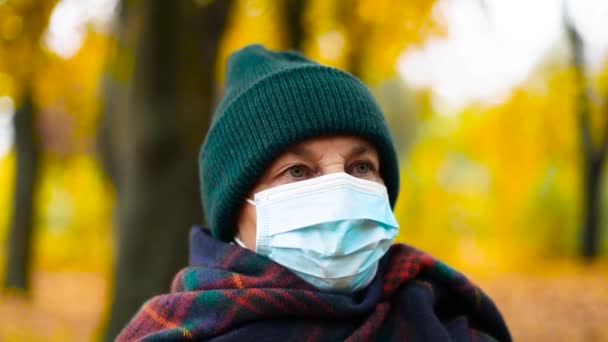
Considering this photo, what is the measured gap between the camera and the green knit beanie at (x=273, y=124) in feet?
7.16

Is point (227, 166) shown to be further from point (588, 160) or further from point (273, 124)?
point (588, 160)

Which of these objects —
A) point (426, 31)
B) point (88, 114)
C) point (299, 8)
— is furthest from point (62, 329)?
point (426, 31)

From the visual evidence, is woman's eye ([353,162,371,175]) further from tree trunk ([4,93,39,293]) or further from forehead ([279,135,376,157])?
tree trunk ([4,93,39,293])

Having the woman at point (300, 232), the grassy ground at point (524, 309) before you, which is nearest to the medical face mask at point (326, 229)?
the woman at point (300, 232)

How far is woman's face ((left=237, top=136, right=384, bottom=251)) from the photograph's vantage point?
2197 mm

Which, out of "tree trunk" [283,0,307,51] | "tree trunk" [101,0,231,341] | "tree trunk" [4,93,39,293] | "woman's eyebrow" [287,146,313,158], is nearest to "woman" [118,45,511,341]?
"woman's eyebrow" [287,146,313,158]

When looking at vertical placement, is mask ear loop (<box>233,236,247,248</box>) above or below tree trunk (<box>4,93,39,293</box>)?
above

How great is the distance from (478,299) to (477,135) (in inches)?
559

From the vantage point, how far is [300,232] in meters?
2.19

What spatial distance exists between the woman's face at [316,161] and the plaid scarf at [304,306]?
0.63 feet

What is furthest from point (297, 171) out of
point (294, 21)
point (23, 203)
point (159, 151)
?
point (23, 203)

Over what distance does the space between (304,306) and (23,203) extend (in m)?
12.2

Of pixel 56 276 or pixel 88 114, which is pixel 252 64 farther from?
pixel 56 276

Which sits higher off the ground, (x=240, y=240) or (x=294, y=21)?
(x=294, y=21)
